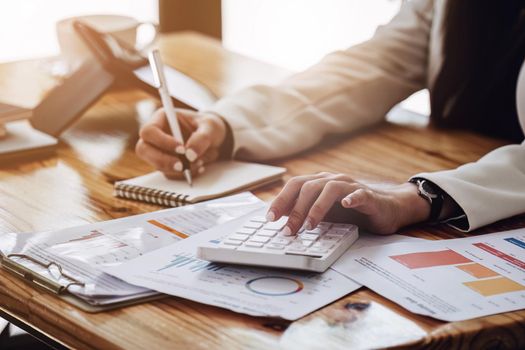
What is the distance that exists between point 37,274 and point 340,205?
15.0 inches

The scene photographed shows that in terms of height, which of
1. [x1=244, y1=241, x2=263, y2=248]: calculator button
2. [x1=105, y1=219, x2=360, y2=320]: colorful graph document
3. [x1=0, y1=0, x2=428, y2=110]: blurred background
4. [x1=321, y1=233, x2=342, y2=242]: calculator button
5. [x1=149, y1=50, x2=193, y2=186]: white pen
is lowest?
[x1=0, y1=0, x2=428, y2=110]: blurred background

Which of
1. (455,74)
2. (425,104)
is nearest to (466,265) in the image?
(455,74)

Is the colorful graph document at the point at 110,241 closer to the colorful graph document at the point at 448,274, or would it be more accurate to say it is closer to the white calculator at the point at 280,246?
the white calculator at the point at 280,246

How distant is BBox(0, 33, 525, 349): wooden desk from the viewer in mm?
772

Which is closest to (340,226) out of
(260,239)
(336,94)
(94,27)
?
(260,239)

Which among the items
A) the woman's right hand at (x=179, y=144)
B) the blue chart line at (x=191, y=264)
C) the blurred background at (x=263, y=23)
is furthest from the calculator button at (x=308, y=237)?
the blurred background at (x=263, y=23)

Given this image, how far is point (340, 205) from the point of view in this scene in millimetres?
1025

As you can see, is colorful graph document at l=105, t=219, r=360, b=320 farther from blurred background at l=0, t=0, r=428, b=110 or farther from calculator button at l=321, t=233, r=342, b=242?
blurred background at l=0, t=0, r=428, b=110

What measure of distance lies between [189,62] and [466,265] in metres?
1.21

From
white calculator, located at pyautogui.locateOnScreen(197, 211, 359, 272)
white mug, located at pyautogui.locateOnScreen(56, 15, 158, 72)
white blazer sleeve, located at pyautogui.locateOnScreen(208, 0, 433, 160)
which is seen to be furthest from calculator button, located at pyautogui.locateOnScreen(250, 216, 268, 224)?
white mug, located at pyautogui.locateOnScreen(56, 15, 158, 72)

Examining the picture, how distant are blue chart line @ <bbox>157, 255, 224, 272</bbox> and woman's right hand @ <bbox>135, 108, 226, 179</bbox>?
34cm

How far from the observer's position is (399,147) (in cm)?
146

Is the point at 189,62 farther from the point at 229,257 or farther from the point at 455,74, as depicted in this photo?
the point at 229,257

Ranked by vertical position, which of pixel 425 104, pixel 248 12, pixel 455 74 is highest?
pixel 455 74
